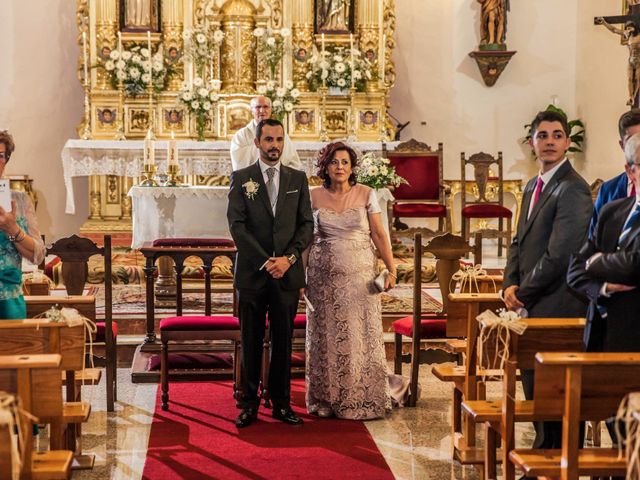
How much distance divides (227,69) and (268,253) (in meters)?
7.02

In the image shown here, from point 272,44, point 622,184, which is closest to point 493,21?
point 272,44

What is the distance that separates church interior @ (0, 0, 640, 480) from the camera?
383cm

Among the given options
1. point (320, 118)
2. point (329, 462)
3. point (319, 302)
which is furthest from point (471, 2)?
point (329, 462)

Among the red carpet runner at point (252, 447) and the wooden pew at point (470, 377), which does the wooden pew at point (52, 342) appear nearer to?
the red carpet runner at point (252, 447)

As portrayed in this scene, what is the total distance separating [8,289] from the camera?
454 centimetres

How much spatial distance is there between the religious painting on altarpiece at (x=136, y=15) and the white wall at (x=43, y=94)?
3.13ft

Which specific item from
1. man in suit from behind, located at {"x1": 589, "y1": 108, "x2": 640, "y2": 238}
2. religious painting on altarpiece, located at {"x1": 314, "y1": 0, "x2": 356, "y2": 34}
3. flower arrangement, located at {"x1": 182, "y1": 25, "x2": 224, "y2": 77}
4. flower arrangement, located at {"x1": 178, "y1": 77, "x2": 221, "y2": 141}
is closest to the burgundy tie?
man in suit from behind, located at {"x1": 589, "y1": 108, "x2": 640, "y2": 238}

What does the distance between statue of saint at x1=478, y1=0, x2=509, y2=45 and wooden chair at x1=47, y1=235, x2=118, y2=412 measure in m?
7.87

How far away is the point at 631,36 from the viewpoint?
392 inches

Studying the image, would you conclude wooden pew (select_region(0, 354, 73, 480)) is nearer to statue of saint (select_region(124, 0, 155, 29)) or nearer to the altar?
the altar

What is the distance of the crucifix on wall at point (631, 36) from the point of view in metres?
9.87

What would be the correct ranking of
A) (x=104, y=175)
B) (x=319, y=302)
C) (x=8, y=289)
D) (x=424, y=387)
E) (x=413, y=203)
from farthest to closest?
(x=104, y=175)
(x=413, y=203)
(x=424, y=387)
(x=319, y=302)
(x=8, y=289)

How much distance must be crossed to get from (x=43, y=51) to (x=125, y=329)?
20.4 ft

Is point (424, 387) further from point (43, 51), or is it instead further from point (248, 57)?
point (43, 51)
